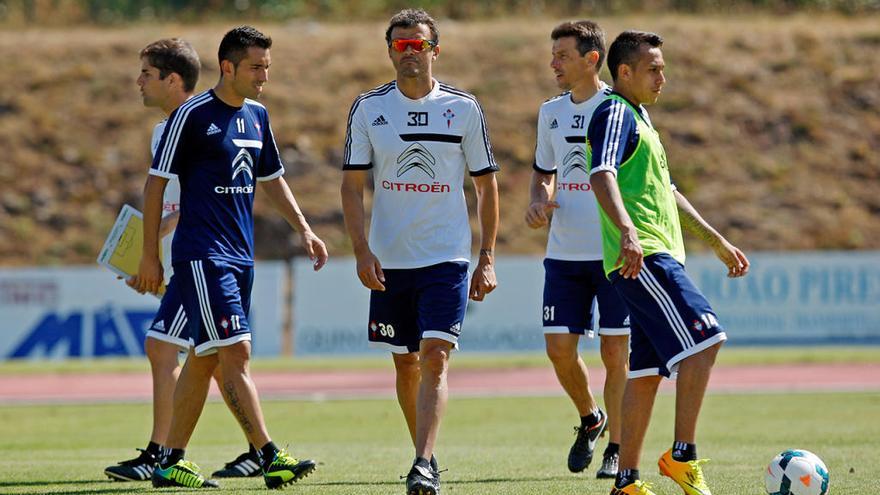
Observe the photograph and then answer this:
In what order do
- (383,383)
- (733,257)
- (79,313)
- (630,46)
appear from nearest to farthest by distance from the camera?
(630,46) < (733,257) < (383,383) < (79,313)

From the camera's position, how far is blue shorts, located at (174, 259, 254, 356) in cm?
750

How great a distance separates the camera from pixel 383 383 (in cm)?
1880

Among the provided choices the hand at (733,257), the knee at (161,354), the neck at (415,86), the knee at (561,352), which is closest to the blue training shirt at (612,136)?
the hand at (733,257)

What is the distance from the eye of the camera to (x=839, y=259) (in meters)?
24.0

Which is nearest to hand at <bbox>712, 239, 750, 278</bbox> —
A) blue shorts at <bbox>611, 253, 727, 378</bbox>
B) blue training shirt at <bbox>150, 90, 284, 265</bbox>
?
blue shorts at <bbox>611, 253, 727, 378</bbox>

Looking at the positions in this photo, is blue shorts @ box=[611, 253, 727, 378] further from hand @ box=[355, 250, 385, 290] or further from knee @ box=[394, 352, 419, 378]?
knee @ box=[394, 352, 419, 378]

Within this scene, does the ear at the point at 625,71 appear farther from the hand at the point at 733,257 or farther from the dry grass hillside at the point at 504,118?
the dry grass hillside at the point at 504,118

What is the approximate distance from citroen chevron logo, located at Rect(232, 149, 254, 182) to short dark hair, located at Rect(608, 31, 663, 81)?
2228 millimetres

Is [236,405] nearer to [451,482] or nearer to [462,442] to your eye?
[451,482]

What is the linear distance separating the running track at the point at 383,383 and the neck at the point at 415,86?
9.22 metres

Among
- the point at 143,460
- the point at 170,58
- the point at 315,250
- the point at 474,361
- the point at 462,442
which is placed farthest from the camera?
the point at 474,361

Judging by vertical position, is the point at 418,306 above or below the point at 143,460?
above

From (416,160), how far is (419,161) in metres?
0.02

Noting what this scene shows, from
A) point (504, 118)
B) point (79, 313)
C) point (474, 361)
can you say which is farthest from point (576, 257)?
point (504, 118)
